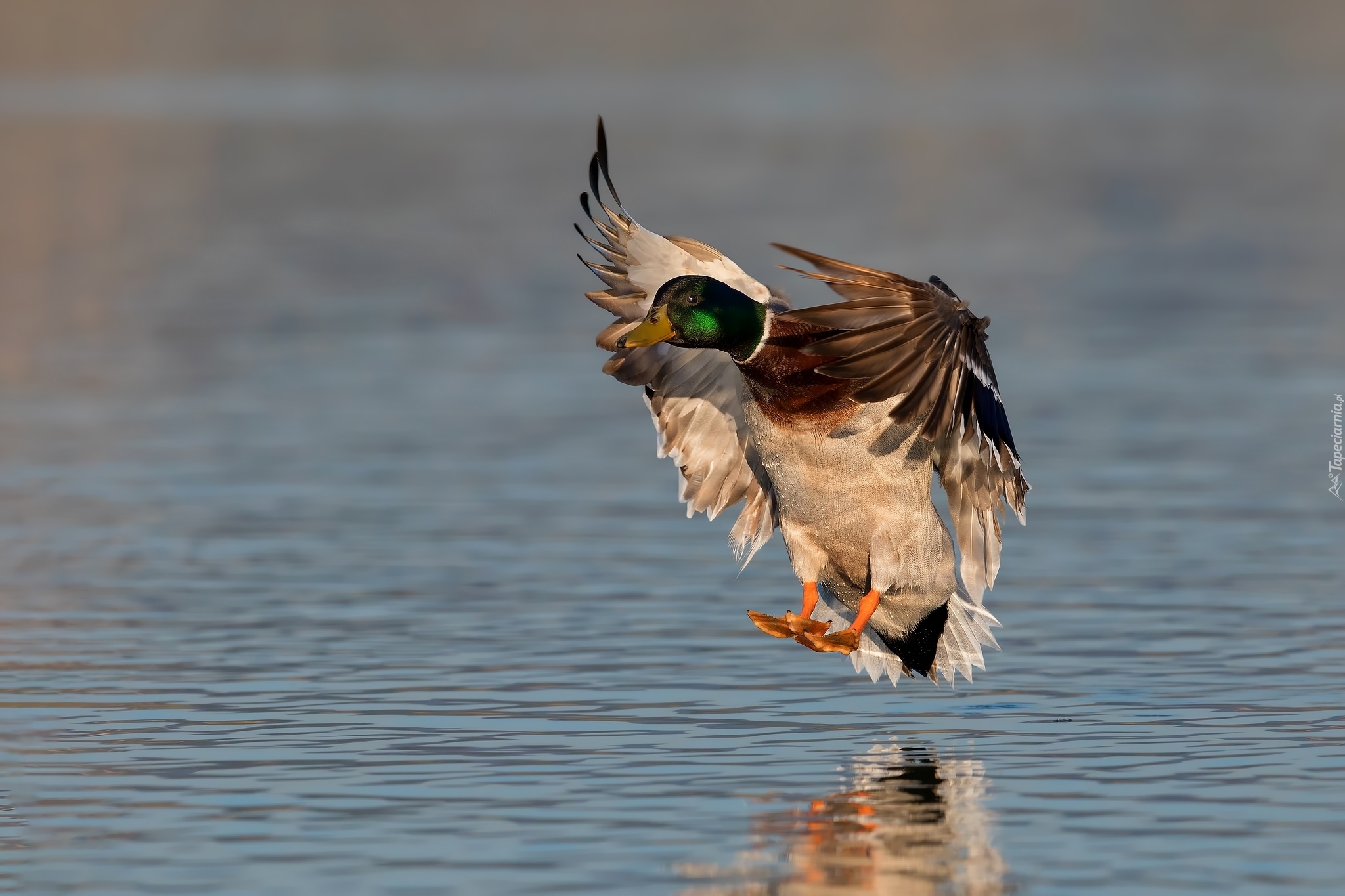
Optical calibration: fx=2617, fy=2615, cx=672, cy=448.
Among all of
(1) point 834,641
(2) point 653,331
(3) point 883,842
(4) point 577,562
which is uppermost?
(2) point 653,331

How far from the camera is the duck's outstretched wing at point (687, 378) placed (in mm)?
11648

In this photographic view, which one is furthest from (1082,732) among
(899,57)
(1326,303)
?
(899,57)

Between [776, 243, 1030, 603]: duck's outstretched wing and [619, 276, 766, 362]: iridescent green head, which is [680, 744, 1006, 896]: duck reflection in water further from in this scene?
[619, 276, 766, 362]: iridescent green head

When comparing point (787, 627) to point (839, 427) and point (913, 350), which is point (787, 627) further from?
point (913, 350)

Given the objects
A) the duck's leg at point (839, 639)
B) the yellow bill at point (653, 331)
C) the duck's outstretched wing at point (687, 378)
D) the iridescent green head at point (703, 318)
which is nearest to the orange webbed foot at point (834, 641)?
the duck's leg at point (839, 639)

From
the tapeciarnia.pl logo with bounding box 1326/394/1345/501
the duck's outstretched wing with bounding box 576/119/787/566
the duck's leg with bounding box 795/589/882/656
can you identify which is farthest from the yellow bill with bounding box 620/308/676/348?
the tapeciarnia.pl logo with bounding box 1326/394/1345/501

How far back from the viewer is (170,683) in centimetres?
1152

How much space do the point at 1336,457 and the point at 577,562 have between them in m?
5.71

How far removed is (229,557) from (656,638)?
3.27 meters

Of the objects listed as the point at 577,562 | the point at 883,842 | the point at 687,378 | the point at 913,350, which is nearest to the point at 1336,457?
the point at 577,562

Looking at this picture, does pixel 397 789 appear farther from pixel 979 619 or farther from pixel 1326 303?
pixel 1326 303

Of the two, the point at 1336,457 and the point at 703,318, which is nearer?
the point at 703,318

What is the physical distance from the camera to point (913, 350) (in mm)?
10078

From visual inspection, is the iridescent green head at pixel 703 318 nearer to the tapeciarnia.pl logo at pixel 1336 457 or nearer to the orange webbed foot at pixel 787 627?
the orange webbed foot at pixel 787 627
